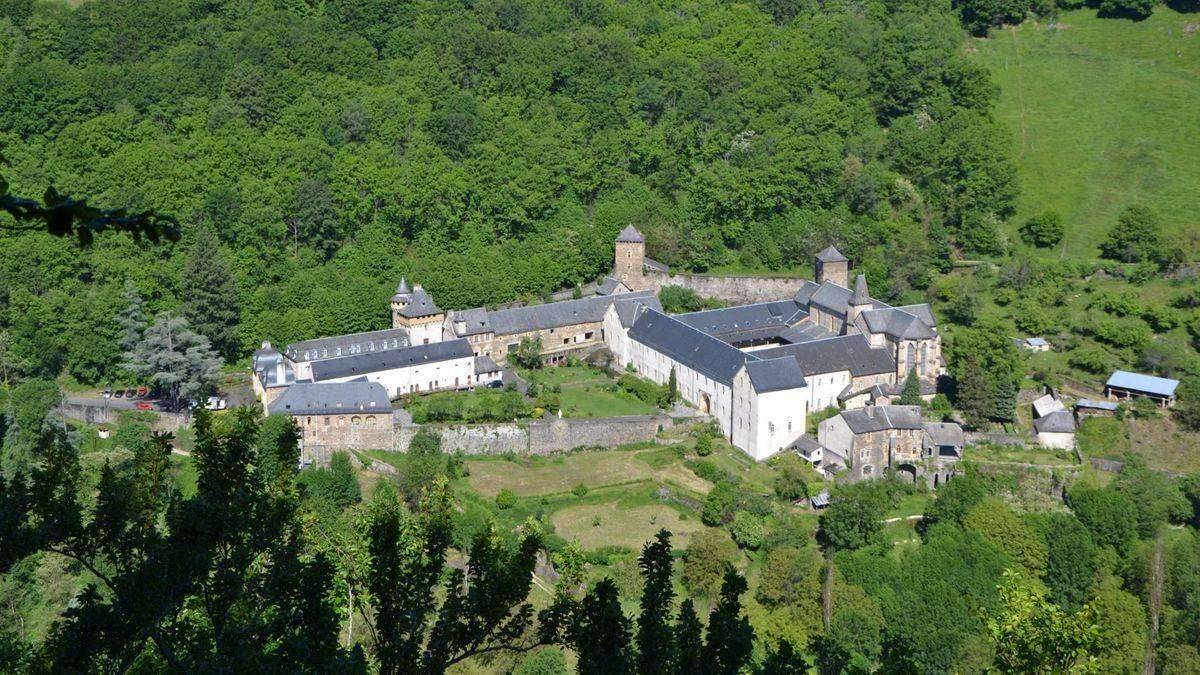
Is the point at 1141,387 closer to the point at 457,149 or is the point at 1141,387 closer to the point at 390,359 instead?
the point at 390,359

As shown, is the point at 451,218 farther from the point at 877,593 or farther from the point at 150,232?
the point at 150,232

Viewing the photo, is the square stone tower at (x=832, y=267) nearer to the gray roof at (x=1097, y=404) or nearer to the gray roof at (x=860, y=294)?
the gray roof at (x=860, y=294)

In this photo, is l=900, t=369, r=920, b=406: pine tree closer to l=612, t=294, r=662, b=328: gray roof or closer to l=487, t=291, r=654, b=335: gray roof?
l=612, t=294, r=662, b=328: gray roof

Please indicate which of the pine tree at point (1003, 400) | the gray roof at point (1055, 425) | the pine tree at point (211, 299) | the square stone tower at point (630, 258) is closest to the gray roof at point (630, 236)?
the square stone tower at point (630, 258)

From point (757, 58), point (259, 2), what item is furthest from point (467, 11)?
point (757, 58)

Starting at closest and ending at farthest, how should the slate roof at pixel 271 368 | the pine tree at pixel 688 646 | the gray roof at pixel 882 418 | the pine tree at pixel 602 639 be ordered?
the pine tree at pixel 602 639 → the pine tree at pixel 688 646 → the gray roof at pixel 882 418 → the slate roof at pixel 271 368

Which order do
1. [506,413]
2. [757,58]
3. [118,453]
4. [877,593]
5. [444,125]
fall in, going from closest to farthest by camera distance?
[877,593], [118,453], [506,413], [444,125], [757,58]
